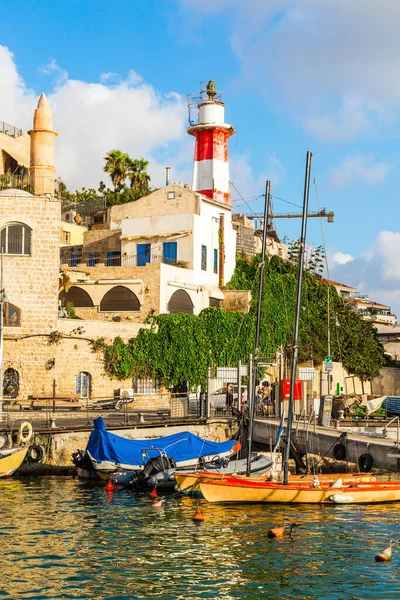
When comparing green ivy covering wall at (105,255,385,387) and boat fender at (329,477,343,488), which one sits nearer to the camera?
boat fender at (329,477,343,488)

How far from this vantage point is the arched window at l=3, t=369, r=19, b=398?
138ft

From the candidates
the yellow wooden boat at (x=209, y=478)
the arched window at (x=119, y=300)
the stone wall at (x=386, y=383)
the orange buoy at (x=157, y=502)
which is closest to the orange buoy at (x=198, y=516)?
A: the orange buoy at (x=157, y=502)

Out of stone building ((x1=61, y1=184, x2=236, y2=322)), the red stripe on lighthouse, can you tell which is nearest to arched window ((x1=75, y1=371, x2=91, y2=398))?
stone building ((x1=61, y1=184, x2=236, y2=322))

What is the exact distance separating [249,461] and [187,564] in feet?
29.9

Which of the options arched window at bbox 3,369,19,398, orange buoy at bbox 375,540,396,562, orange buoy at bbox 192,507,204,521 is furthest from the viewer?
arched window at bbox 3,369,19,398

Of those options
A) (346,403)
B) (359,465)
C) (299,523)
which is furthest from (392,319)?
(299,523)

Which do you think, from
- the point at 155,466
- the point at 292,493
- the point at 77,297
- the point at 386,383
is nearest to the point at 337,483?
the point at 292,493

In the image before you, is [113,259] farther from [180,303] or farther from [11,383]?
[11,383]

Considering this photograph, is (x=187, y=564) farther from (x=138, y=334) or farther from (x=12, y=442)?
(x=138, y=334)

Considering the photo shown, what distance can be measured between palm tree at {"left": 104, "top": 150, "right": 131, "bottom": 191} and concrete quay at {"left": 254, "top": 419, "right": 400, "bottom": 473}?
38.7m

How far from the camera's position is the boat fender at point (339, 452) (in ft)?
99.1

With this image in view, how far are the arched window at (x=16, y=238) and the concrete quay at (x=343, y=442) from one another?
15.8 metres

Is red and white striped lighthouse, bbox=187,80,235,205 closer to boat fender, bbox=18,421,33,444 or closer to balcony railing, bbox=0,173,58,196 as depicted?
balcony railing, bbox=0,173,58,196

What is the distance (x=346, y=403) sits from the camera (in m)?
43.8
